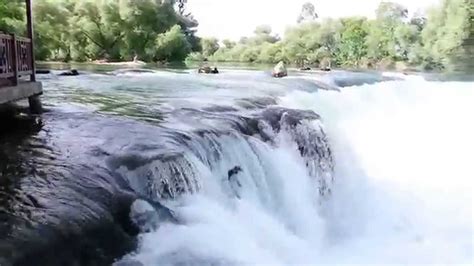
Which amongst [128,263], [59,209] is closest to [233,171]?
[128,263]

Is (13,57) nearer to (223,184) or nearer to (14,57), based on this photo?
(14,57)

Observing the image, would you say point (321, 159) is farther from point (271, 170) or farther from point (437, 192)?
point (437, 192)

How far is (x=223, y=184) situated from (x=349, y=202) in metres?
3.41

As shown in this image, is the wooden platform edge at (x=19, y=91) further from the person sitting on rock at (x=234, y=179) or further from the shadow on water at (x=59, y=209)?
the person sitting on rock at (x=234, y=179)

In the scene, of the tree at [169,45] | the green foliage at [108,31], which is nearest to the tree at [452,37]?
the tree at [169,45]

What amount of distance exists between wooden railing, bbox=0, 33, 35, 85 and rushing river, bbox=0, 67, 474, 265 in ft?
2.55

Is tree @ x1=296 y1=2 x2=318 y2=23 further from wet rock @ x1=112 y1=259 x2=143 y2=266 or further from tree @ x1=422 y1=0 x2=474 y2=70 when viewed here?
wet rock @ x1=112 y1=259 x2=143 y2=266

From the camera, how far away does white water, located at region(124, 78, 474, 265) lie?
5.76 meters

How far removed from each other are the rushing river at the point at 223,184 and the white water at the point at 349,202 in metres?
0.03

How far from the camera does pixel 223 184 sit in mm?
6805

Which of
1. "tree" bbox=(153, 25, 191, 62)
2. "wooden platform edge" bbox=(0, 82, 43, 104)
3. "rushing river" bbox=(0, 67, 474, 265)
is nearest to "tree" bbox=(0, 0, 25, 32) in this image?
"rushing river" bbox=(0, 67, 474, 265)

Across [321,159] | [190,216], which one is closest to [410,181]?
[321,159]

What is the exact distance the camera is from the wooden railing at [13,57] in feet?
23.5

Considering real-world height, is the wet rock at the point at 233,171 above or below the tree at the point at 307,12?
below
